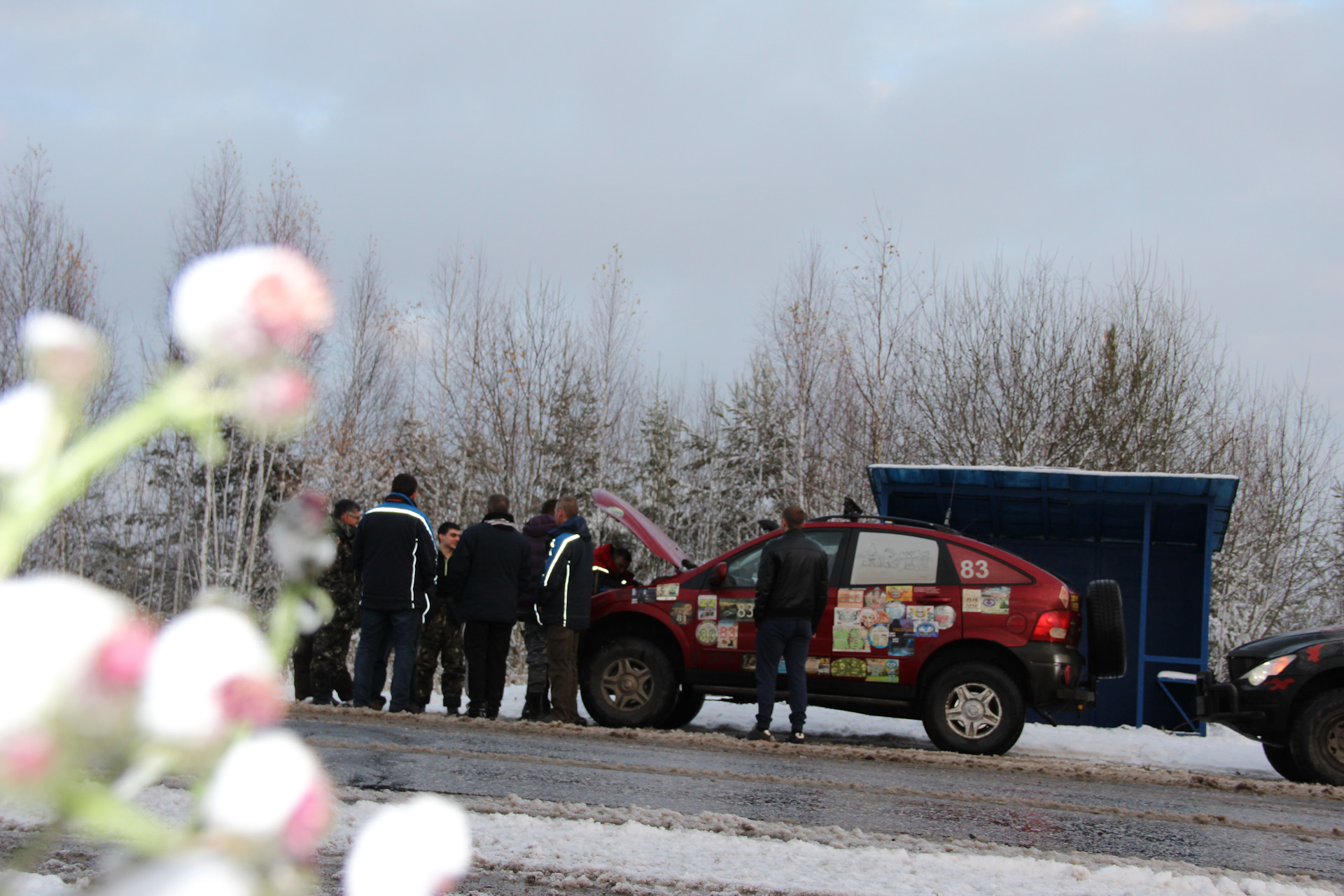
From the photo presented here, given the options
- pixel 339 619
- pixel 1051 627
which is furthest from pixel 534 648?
pixel 1051 627

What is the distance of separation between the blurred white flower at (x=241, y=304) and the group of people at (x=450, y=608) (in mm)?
9836

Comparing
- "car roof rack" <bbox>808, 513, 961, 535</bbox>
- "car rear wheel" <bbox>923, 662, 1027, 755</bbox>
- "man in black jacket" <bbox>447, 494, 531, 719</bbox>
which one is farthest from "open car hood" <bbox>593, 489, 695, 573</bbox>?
"car rear wheel" <bbox>923, 662, 1027, 755</bbox>

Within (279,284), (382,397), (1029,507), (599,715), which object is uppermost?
(382,397)

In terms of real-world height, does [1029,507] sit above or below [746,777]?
above

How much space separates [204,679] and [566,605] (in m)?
10.2

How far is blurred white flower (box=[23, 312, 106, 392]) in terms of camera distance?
75 centimetres

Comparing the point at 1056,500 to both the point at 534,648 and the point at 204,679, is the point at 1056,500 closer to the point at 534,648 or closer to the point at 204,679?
the point at 534,648

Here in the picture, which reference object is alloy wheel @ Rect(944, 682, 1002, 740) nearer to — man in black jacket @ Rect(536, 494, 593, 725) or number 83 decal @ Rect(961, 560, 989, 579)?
number 83 decal @ Rect(961, 560, 989, 579)

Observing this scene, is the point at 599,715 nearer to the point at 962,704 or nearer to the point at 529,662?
the point at 529,662

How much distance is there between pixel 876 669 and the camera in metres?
10.1

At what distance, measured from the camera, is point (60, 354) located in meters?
0.75

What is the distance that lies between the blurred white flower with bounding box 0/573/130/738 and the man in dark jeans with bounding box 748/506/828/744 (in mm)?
9118

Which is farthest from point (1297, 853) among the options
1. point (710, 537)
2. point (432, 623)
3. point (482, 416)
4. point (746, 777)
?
point (710, 537)

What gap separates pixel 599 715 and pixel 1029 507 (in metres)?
6.34
